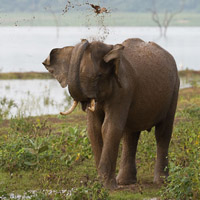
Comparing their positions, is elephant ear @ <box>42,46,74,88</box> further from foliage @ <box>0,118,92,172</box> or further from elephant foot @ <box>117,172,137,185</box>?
elephant foot @ <box>117,172,137,185</box>

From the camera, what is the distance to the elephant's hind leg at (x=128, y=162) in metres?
8.16

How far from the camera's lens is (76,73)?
6664 millimetres

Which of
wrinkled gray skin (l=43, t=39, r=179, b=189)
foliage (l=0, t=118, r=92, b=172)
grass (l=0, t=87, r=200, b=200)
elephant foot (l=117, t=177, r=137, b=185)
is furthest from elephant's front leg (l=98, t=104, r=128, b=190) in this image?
foliage (l=0, t=118, r=92, b=172)

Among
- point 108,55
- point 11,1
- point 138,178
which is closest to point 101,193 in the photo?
point 108,55

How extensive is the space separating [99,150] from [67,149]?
173cm

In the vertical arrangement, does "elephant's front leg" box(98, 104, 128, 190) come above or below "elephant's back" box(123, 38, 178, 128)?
below

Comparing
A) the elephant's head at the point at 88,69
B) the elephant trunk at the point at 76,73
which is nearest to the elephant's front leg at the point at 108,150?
the elephant's head at the point at 88,69

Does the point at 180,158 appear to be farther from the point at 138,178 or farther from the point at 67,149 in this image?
the point at 67,149

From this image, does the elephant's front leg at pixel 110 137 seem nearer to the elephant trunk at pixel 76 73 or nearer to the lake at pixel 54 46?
the elephant trunk at pixel 76 73

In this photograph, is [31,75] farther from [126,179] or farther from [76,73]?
[76,73]

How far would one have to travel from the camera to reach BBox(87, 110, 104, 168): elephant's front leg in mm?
7449

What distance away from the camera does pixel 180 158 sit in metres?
7.98

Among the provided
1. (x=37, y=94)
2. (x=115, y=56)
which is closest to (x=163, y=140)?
(x=115, y=56)

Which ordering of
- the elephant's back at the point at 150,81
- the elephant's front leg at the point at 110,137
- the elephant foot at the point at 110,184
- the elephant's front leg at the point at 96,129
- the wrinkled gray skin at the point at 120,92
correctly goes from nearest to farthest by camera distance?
1. the wrinkled gray skin at the point at 120,92
2. the elephant's front leg at the point at 110,137
3. the elephant foot at the point at 110,184
4. the elephant's front leg at the point at 96,129
5. the elephant's back at the point at 150,81
